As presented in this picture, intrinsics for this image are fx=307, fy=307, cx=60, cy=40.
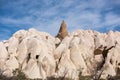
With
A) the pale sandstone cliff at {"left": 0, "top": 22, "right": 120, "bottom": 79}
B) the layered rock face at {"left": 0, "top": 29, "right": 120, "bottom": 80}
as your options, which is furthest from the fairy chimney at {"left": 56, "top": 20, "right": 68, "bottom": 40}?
the pale sandstone cliff at {"left": 0, "top": 22, "right": 120, "bottom": 79}

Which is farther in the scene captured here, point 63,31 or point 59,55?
point 63,31

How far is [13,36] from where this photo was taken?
308 ft

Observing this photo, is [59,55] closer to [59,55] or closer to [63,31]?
[59,55]

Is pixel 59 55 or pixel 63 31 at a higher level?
pixel 63 31

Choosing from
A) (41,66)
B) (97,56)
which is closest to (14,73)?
(41,66)

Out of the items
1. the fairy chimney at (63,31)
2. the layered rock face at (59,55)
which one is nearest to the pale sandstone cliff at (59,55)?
the layered rock face at (59,55)

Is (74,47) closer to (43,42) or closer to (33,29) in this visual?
(43,42)

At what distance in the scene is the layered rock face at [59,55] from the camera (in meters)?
78.1

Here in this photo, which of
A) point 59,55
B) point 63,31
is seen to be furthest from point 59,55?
point 63,31

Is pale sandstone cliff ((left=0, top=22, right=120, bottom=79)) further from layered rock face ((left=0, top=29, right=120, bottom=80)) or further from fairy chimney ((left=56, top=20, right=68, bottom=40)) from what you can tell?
fairy chimney ((left=56, top=20, right=68, bottom=40))

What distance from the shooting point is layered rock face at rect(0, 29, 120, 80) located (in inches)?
3076

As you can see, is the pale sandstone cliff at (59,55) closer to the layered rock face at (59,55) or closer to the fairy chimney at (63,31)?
the layered rock face at (59,55)

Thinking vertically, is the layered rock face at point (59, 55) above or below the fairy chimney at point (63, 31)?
below

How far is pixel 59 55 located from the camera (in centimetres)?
8356
